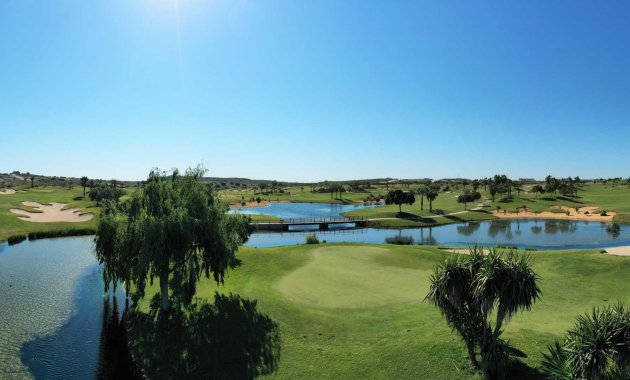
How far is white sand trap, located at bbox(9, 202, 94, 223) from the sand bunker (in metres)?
108

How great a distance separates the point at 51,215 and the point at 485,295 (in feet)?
321

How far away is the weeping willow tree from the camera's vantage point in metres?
23.5

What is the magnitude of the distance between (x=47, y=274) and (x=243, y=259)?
21.3 meters

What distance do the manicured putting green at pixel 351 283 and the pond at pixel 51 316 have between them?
1400cm

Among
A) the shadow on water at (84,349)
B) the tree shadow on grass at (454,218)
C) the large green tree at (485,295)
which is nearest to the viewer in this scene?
the large green tree at (485,295)

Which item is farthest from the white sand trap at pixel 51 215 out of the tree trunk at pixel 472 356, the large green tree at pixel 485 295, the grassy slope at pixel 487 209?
the tree trunk at pixel 472 356

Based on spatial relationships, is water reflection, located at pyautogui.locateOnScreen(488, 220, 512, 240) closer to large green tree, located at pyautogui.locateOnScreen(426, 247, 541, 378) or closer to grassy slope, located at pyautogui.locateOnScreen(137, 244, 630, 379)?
grassy slope, located at pyautogui.locateOnScreen(137, 244, 630, 379)

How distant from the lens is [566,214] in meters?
104

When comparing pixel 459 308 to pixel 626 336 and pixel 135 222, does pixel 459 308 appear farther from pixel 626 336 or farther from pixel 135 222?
pixel 135 222

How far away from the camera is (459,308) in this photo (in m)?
16.6

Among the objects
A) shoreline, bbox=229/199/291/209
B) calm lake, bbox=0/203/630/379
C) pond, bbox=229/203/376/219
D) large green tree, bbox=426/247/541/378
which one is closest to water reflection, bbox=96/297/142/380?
calm lake, bbox=0/203/630/379

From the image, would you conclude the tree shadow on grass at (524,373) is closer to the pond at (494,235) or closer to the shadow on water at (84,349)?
the shadow on water at (84,349)

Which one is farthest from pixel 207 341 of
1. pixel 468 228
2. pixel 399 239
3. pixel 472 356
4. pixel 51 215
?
pixel 51 215

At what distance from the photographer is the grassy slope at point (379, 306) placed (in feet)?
61.9
